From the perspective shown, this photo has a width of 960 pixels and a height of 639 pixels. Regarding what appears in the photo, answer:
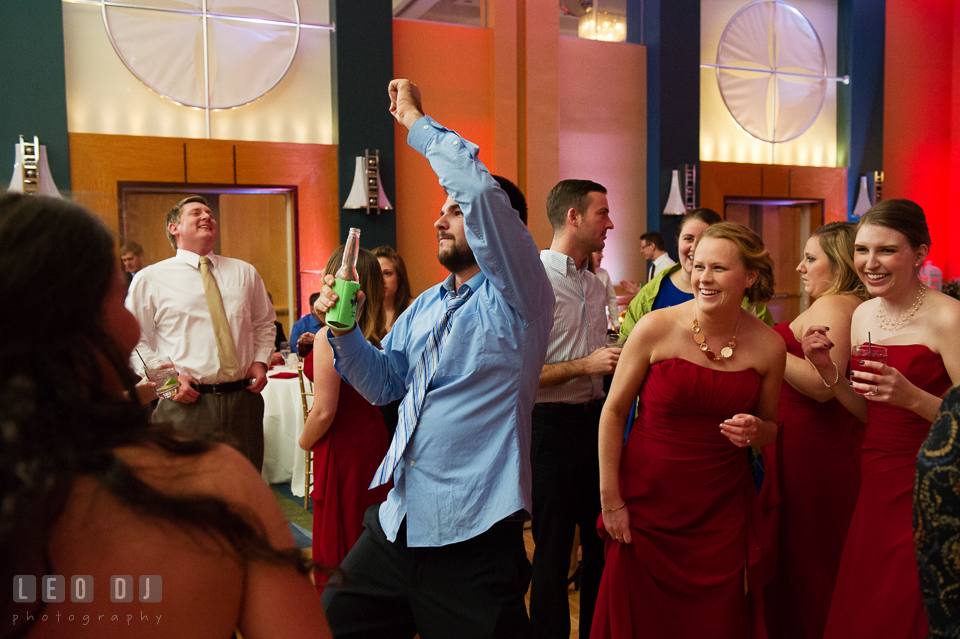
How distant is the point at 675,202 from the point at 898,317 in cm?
621

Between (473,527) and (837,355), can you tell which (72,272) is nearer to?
(473,527)

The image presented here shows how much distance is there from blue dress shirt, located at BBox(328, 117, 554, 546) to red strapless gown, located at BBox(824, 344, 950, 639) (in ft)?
4.27

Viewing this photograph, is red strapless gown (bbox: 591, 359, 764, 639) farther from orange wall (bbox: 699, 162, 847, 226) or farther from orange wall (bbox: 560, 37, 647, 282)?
orange wall (bbox: 699, 162, 847, 226)

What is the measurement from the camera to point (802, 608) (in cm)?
267

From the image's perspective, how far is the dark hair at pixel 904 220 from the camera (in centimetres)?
233

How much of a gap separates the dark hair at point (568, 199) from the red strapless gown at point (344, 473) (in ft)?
3.67

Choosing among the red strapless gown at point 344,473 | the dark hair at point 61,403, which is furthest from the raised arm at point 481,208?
the red strapless gown at point 344,473

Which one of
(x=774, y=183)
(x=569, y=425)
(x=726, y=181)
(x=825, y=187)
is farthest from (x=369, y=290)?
(x=825, y=187)

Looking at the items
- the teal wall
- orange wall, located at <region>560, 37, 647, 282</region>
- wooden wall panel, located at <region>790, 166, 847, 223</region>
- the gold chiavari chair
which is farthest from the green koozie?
wooden wall panel, located at <region>790, 166, 847, 223</region>

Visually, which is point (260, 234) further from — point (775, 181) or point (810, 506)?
point (775, 181)

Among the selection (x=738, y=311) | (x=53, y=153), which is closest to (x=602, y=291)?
(x=738, y=311)

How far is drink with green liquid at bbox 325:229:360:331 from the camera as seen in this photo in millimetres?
1645

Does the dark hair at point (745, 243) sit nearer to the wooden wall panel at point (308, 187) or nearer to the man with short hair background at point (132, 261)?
the man with short hair background at point (132, 261)

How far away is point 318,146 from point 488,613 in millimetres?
6269
